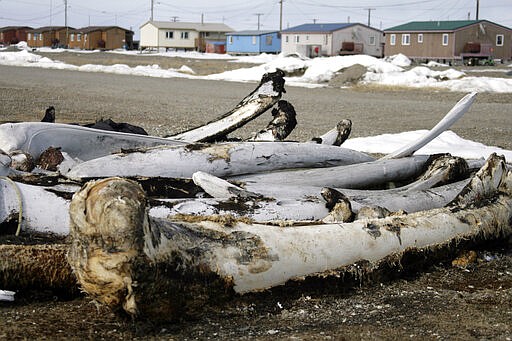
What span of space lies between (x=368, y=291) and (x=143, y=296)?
1451mm

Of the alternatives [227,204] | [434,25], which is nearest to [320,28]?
[434,25]

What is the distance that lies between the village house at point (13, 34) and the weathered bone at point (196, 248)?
120 meters

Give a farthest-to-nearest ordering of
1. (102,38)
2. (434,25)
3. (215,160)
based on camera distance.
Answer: (102,38)
(434,25)
(215,160)

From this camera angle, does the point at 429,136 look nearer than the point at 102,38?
Yes

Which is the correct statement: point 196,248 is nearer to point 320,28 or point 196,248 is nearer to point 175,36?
point 320,28

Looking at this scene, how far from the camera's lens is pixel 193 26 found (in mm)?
104938

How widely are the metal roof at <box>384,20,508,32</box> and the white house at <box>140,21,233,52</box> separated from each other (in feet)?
114

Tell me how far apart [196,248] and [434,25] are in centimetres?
6822

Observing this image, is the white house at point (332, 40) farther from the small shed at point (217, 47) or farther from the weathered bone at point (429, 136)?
the weathered bone at point (429, 136)

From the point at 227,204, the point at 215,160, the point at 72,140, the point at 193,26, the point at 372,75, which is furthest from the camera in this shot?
the point at 193,26

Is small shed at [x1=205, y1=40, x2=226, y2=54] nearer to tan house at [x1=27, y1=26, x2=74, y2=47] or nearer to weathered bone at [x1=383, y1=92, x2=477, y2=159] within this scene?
tan house at [x1=27, y1=26, x2=74, y2=47]

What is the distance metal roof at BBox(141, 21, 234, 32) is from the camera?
337 feet

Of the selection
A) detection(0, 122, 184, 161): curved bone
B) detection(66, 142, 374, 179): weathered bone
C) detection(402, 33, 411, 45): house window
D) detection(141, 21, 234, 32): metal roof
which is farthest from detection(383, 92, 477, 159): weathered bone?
detection(141, 21, 234, 32): metal roof

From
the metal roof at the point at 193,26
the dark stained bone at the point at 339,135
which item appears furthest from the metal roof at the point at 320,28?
the dark stained bone at the point at 339,135
